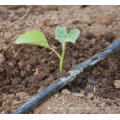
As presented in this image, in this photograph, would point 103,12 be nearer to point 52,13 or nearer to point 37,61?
point 52,13

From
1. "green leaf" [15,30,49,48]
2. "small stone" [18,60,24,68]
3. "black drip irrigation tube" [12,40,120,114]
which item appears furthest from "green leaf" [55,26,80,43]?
"small stone" [18,60,24,68]

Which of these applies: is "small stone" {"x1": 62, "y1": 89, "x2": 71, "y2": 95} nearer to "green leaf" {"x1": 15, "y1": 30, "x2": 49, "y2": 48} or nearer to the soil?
the soil

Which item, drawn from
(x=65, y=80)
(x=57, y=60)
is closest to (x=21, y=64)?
(x=57, y=60)

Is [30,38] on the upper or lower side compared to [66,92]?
upper

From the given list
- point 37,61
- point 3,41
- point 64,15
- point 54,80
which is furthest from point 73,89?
point 64,15

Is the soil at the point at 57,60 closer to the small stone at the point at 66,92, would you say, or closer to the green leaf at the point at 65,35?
the small stone at the point at 66,92

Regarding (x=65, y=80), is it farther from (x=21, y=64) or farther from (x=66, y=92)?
(x=21, y=64)
